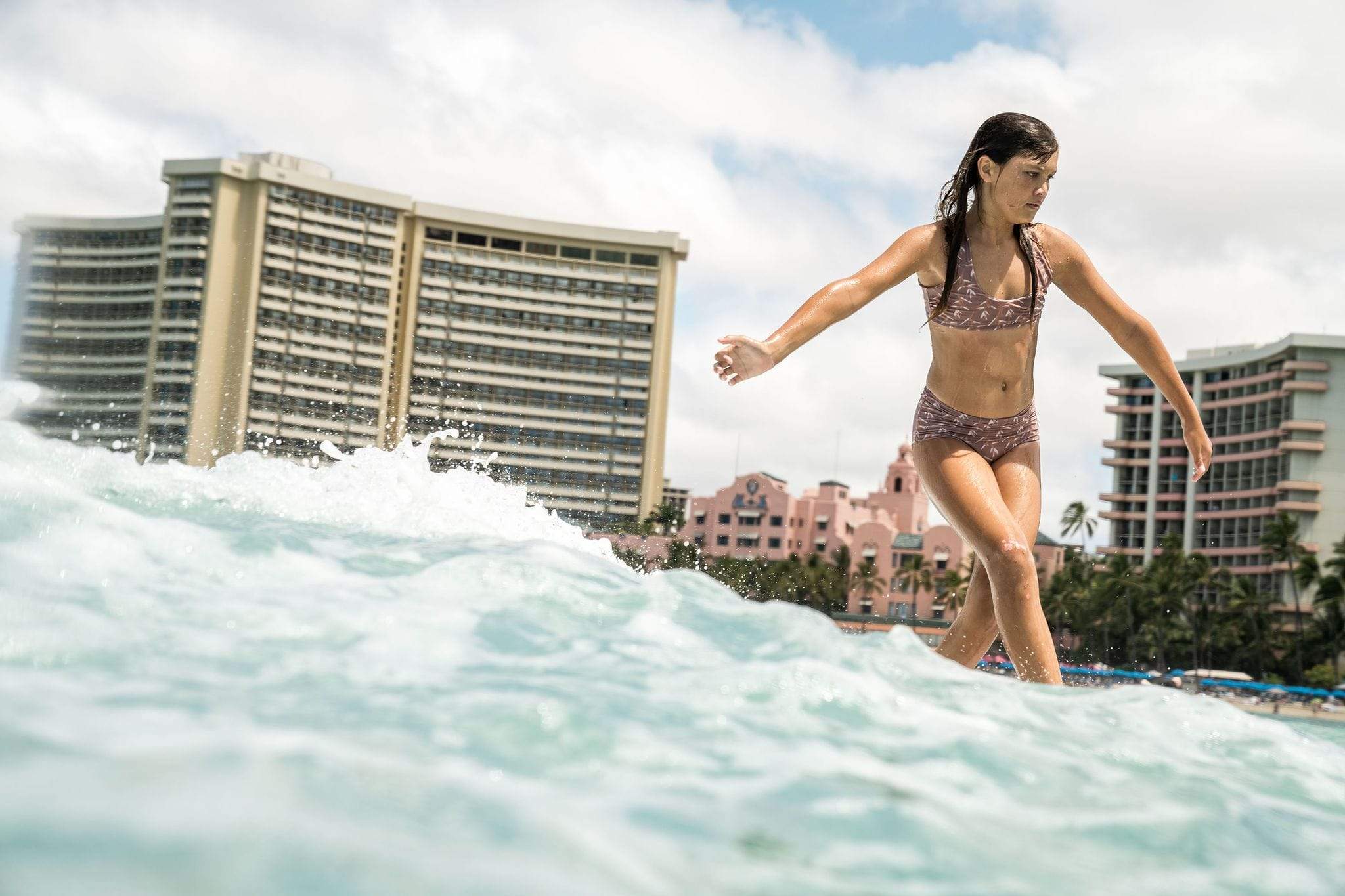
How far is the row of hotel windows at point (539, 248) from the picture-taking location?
104 metres

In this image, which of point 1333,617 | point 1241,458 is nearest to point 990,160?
point 1333,617

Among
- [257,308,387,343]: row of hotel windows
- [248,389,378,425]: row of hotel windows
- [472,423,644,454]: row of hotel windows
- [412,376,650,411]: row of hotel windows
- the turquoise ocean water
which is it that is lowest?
the turquoise ocean water

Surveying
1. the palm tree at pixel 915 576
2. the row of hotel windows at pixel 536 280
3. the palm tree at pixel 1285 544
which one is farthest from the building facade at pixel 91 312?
the palm tree at pixel 1285 544

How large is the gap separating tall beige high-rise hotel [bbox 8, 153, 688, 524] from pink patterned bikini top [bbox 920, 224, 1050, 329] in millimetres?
94365

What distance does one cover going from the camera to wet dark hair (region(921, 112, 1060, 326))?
14.0ft

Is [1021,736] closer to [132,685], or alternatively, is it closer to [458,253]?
[132,685]

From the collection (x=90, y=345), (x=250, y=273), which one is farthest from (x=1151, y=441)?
(x=90, y=345)

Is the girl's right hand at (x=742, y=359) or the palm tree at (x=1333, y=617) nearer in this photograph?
the girl's right hand at (x=742, y=359)

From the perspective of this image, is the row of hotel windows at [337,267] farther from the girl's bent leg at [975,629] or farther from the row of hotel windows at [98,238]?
the girl's bent leg at [975,629]

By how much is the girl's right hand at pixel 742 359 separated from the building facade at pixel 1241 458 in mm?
77987

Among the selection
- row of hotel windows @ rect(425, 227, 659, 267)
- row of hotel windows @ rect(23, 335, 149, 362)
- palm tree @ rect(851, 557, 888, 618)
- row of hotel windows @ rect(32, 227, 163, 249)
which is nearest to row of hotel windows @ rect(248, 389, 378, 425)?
row of hotel windows @ rect(23, 335, 149, 362)

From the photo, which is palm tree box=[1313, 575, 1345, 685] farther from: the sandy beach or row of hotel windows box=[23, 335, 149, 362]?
row of hotel windows box=[23, 335, 149, 362]

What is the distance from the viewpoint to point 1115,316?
15.4 ft

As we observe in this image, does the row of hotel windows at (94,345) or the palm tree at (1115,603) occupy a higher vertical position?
the row of hotel windows at (94,345)
